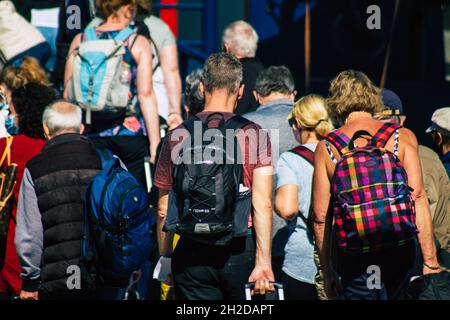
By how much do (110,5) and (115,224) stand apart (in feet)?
7.48

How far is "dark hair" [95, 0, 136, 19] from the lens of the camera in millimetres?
6938

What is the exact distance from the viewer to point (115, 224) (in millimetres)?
5258

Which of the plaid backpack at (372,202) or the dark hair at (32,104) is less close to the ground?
the dark hair at (32,104)

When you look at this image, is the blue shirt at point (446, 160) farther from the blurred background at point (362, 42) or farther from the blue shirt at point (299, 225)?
the blurred background at point (362, 42)

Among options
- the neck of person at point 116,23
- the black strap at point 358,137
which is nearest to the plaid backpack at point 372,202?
the black strap at point 358,137

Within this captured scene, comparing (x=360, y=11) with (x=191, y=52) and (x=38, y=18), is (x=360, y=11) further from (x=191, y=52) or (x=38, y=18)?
(x=38, y=18)

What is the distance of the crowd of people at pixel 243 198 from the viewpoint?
4.84 metres

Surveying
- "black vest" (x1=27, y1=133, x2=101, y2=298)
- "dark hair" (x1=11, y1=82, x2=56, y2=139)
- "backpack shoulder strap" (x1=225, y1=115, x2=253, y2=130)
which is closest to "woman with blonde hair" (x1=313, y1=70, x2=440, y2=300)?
"backpack shoulder strap" (x1=225, y1=115, x2=253, y2=130)

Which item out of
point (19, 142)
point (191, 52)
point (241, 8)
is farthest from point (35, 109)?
point (241, 8)

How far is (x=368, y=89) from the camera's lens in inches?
205

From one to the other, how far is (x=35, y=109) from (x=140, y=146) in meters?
1.13

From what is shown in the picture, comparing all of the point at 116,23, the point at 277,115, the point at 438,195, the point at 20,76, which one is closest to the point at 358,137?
the point at 438,195

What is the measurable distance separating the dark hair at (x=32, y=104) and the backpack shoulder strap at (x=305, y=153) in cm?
161

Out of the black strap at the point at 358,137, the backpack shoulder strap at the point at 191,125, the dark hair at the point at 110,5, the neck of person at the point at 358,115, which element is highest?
the dark hair at the point at 110,5
